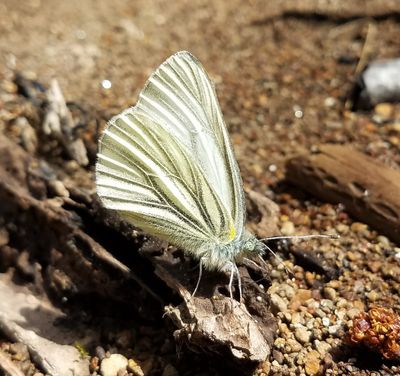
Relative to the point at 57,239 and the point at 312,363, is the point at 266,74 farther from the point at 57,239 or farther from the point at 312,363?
the point at 312,363

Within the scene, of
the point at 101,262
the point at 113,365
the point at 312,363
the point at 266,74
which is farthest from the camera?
the point at 266,74

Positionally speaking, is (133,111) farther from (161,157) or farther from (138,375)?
(138,375)

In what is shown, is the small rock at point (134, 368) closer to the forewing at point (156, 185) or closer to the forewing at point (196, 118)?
the forewing at point (156, 185)

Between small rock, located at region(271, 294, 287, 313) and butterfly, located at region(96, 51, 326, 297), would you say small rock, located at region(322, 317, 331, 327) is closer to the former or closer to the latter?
small rock, located at region(271, 294, 287, 313)

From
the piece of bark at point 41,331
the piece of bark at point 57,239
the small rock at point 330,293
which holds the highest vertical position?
the small rock at point 330,293

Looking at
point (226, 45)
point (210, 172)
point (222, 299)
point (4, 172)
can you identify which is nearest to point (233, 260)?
point (222, 299)

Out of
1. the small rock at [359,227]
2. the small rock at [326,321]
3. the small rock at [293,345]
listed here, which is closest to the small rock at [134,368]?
the small rock at [293,345]

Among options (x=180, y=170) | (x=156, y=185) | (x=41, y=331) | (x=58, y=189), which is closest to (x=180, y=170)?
(x=180, y=170)
